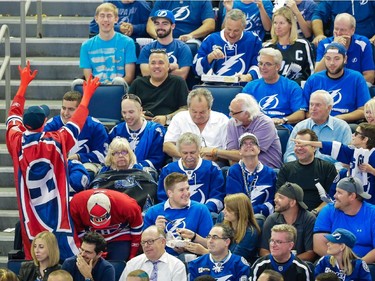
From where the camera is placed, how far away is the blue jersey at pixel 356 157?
11.5 meters

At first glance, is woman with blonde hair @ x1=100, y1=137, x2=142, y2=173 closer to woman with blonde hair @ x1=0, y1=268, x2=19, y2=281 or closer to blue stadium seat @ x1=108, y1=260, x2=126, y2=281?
blue stadium seat @ x1=108, y1=260, x2=126, y2=281

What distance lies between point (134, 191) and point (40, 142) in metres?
1.02

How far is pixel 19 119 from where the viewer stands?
11617mm

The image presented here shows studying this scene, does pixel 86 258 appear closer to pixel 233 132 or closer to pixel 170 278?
pixel 170 278

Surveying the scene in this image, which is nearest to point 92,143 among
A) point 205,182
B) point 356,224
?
point 205,182

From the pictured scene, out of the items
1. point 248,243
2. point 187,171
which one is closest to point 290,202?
point 248,243

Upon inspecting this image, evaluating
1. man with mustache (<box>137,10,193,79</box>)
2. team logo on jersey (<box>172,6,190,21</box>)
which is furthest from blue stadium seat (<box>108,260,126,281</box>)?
team logo on jersey (<box>172,6,190,21</box>)

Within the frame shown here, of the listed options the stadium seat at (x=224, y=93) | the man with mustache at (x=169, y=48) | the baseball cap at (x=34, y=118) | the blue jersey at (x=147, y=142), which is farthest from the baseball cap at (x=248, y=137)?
the man with mustache at (x=169, y=48)

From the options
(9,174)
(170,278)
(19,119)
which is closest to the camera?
(170,278)

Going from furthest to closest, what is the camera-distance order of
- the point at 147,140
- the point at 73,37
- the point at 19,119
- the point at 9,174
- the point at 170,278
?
the point at 73,37, the point at 9,174, the point at 147,140, the point at 19,119, the point at 170,278

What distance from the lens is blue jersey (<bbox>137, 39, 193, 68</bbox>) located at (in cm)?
1370

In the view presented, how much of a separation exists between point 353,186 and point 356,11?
3.65m

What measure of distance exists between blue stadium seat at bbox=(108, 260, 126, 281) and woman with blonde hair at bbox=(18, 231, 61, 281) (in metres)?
0.47

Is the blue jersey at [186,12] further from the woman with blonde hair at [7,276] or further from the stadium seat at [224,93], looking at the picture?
the woman with blonde hair at [7,276]
